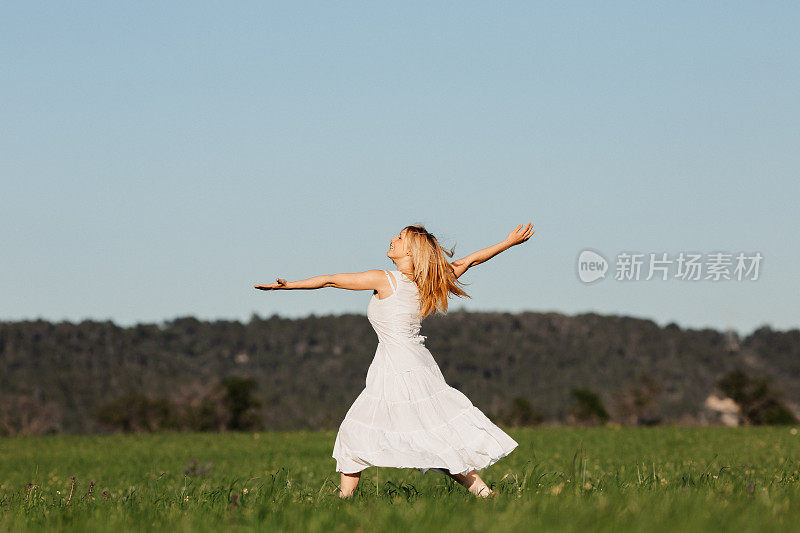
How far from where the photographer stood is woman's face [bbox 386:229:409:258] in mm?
8258

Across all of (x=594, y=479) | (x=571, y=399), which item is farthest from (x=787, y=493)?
(x=571, y=399)

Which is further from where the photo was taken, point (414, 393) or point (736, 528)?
point (414, 393)

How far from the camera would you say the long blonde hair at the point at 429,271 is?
813cm

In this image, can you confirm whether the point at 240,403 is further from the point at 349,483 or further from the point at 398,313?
the point at 398,313

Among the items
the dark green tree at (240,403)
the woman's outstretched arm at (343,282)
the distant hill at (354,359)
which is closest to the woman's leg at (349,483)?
the woman's outstretched arm at (343,282)

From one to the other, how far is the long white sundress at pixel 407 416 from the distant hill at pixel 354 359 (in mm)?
71817

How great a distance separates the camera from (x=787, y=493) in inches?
281

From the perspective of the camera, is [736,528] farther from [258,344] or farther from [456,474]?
[258,344]

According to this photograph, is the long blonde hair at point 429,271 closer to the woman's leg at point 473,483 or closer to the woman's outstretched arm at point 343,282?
the woman's outstretched arm at point 343,282

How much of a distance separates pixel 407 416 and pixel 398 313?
0.89 metres

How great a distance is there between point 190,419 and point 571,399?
180 ft

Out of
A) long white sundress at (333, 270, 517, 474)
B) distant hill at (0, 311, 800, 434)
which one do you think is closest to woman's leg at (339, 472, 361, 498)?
long white sundress at (333, 270, 517, 474)

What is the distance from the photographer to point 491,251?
28.9 ft

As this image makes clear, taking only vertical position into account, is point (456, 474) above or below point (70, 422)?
above
